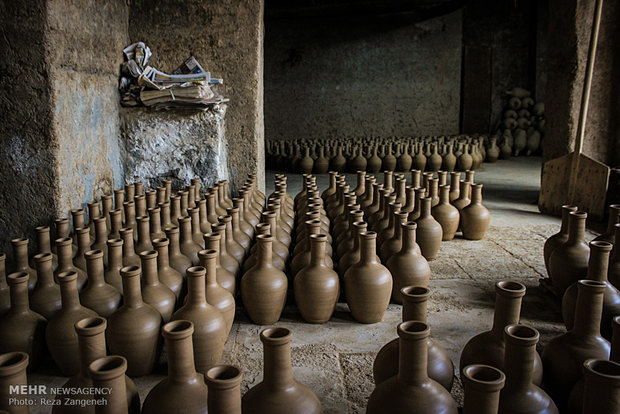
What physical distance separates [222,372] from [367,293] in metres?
1.42

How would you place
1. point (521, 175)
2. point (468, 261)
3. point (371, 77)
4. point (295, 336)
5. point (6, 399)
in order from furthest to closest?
point (371, 77)
point (521, 175)
point (468, 261)
point (295, 336)
point (6, 399)

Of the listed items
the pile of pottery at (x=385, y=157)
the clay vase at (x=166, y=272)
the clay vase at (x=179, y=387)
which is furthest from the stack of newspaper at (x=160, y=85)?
the pile of pottery at (x=385, y=157)

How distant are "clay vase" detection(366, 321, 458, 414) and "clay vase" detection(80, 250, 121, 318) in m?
1.51

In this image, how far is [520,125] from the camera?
487 inches

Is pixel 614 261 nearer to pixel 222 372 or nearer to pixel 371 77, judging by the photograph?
pixel 222 372

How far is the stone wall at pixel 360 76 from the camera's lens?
39.5 feet

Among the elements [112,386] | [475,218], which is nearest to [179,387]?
[112,386]

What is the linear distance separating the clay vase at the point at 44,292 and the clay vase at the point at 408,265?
1871 mm

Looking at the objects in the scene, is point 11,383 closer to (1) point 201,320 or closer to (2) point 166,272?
(1) point 201,320

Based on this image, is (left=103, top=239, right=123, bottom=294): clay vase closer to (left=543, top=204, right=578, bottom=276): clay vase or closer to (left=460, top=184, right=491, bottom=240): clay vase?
(left=543, top=204, right=578, bottom=276): clay vase

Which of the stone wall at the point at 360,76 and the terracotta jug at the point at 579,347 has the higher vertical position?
the stone wall at the point at 360,76

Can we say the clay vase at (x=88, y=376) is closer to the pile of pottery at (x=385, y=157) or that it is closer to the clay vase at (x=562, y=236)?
the clay vase at (x=562, y=236)

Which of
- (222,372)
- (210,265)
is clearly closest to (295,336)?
(210,265)

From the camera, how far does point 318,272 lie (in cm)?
290
